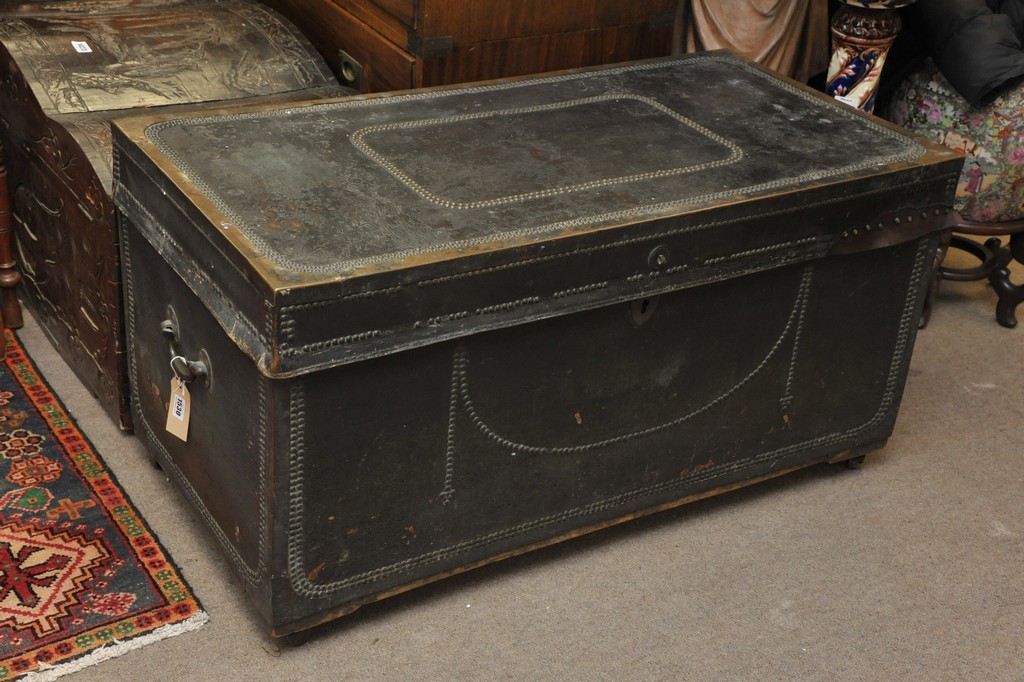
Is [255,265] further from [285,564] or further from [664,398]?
[664,398]

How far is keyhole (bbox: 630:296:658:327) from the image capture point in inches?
91.7

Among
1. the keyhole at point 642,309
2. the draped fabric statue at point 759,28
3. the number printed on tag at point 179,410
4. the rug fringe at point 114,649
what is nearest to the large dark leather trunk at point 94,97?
the number printed on tag at point 179,410

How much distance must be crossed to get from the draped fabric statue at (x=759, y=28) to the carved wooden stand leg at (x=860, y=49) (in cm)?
12

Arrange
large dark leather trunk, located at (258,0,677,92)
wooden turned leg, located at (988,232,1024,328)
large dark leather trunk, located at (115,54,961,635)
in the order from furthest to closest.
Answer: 1. wooden turned leg, located at (988,232,1024,328)
2. large dark leather trunk, located at (258,0,677,92)
3. large dark leather trunk, located at (115,54,961,635)

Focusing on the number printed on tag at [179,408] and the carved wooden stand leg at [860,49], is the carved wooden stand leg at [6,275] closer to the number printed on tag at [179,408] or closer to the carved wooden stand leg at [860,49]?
the number printed on tag at [179,408]

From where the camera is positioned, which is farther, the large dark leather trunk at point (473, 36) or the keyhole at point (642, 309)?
the large dark leather trunk at point (473, 36)

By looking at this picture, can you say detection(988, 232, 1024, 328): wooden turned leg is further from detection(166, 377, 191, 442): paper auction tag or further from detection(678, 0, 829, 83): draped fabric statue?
detection(166, 377, 191, 442): paper auction tag

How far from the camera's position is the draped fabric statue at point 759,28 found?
3.26m

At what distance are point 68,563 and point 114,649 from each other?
0.88 ft

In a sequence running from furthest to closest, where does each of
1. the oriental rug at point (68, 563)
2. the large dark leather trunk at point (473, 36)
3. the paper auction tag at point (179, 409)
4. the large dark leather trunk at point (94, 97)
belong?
the large dark leather trunk at point (473, 36) → the large dark leather trunk at point (94, 97) → the paper auction tag at point (179, 409) → the oriental rug at point (68, 563)

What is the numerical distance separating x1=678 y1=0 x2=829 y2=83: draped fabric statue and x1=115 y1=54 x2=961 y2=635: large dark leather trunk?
50cm

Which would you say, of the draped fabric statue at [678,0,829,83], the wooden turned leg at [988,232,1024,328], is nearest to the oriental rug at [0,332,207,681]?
the draped fabric statue at [678,0,829,83]

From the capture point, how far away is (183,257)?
7.27 feet

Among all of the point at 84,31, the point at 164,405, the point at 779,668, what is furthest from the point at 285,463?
the point at 84,31
